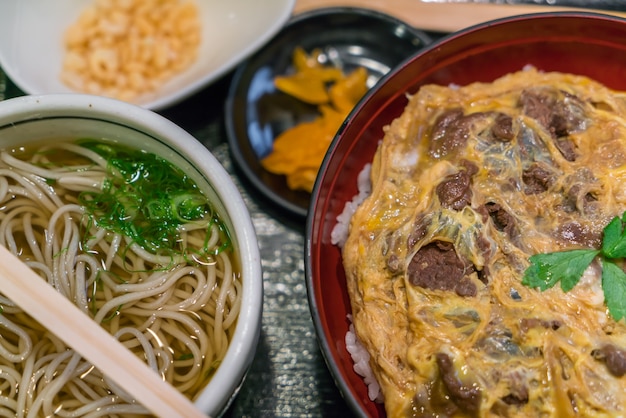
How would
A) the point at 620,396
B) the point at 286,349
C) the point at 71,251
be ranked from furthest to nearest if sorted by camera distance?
the point at 286,349, the point at 71,251, the point at 620,396

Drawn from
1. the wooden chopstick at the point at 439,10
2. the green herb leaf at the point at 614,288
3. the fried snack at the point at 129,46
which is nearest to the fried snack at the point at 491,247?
the green herb leaf at the point at 614,288

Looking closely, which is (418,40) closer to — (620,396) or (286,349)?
(286,349)

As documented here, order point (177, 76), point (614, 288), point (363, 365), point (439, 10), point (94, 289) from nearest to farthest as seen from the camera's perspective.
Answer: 1. point (614, 288)
2. point (363, 365)
3. point (94, 289)
4. point (439, 10)
5. point (177, 76)

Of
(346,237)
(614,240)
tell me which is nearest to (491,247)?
(614,240)

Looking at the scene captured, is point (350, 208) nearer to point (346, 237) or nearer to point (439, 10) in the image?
point (346, 237)

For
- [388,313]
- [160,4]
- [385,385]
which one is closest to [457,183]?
[388,313]

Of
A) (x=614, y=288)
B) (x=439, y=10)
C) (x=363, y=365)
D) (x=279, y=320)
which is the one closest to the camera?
(x=614, y=288)

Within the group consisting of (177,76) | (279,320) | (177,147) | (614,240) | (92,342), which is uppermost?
(614,240)
